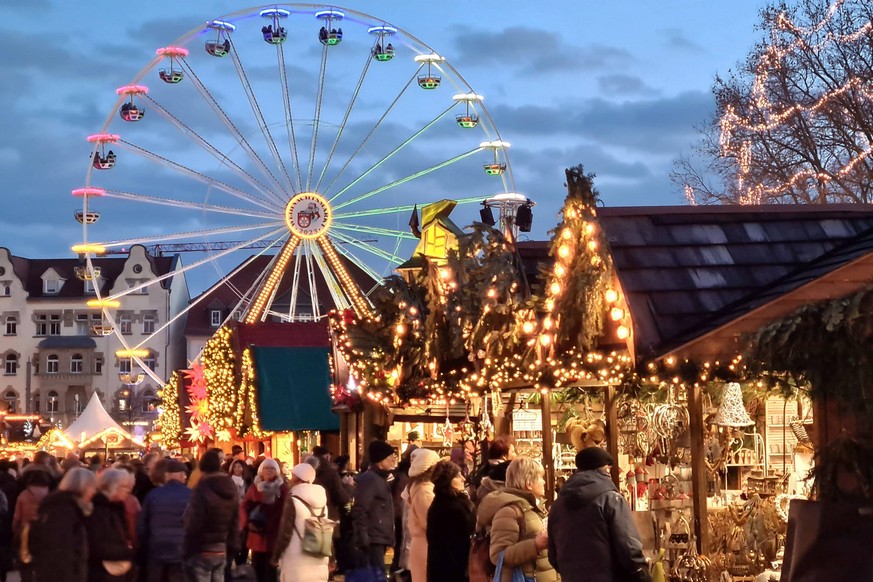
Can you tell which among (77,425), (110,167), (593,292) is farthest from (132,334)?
(593,292)

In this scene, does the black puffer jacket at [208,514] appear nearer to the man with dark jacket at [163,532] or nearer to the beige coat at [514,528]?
the man with dark jacket at [163,532]

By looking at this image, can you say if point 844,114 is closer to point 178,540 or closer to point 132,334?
point 178,540

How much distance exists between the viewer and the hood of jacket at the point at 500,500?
351 inches

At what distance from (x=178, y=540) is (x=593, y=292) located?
14.5ft

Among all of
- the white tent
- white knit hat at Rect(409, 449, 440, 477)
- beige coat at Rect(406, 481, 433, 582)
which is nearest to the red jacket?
beige coat at Rect(406, 481, 433, 582)

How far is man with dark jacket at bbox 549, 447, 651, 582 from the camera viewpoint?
7973 millimetres

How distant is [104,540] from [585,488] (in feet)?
13.0

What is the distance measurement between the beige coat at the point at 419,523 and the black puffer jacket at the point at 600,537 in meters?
3.13

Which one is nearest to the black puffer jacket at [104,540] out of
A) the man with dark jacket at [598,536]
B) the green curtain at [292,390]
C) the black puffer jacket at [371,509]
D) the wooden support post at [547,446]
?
the black puffer jacket at [371,509]

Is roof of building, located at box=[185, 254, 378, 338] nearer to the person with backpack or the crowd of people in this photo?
the crowd of people

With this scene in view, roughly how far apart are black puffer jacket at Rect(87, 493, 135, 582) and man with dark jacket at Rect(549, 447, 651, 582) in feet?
12.3

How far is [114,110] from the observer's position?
113 ft

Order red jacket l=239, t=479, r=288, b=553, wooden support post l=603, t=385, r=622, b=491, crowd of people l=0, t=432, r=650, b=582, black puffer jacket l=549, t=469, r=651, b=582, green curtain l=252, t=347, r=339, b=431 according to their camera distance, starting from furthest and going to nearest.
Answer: green curtain l=252, t=347, r=339, b=431 < wooden support post l=603, t=385, r=622, b=491 < red jacket l=239, t=479, r=288, b=553 < crowd of people l=0, t=432, r=650, b=582 < black puffer jacket l=549, t=469, r=651, b=582

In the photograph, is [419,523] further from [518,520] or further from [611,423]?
[611,423]
